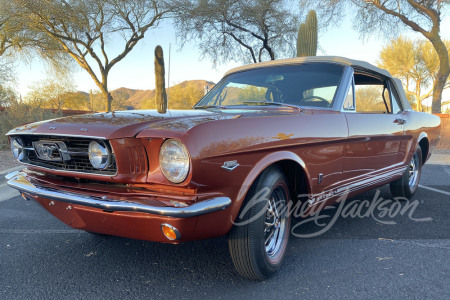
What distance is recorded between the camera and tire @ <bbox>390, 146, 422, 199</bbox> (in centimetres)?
432

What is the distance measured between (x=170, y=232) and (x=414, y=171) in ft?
13.0

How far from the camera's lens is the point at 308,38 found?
13117mm

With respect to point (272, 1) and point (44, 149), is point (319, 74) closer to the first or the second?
point (44, 149)

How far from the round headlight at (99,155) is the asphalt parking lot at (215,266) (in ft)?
2.57

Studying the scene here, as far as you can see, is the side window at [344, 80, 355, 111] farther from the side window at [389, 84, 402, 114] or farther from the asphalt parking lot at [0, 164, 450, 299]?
the asphalt parking lot at [0, 164, 450, 299]

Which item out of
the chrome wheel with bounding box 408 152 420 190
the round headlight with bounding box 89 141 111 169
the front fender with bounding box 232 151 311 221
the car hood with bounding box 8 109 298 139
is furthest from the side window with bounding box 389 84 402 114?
the round headlight with bounding box 89 141 111 169

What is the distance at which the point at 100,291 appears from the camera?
2.20 meters

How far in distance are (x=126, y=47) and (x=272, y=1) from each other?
796 cm

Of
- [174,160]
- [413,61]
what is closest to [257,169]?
[174,160]

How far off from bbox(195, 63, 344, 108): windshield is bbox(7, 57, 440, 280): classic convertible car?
1 centimetres

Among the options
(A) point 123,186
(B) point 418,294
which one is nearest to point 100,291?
(A) point 123,186

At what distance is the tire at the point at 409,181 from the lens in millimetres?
4323

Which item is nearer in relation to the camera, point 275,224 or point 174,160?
point 174,160

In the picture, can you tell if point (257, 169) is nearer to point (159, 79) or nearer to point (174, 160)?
point (174, 160)
